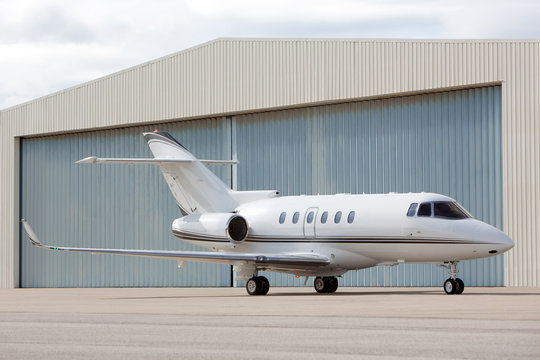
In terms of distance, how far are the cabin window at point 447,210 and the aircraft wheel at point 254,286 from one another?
5292 mm

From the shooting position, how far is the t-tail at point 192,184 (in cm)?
2906

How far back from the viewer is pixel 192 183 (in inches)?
1164

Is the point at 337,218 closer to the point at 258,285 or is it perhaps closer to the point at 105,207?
the point at 258,285

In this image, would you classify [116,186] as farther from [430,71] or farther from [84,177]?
[430,71]

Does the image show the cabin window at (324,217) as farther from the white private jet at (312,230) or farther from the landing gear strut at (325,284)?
the landing gear strut at (325,284)

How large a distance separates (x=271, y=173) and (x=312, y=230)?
9.50 m

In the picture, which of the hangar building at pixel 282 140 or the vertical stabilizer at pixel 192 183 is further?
the vertical stabilizer at pixel 192 183

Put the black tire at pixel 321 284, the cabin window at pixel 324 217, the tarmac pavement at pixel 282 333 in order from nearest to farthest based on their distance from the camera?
the tarmac pavement at pixel 282 333 → the cabin window at pixel 324 217 → the black tire at pixel 321 284

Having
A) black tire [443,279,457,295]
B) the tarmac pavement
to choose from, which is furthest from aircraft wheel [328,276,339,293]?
the tarmac pavement

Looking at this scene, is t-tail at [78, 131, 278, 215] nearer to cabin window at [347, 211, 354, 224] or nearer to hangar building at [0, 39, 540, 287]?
cabin window at [347, 211, 354, 224]

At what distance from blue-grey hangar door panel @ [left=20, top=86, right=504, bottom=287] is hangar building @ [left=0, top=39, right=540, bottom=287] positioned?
2.1 inches

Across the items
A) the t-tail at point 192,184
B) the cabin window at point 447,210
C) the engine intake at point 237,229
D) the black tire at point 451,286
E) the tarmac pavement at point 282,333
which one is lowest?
the black tire at point 451,286

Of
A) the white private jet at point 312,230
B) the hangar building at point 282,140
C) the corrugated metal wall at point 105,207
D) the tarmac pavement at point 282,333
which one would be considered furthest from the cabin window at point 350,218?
the corrugated metal wall at point 105,207

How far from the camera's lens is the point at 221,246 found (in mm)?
27375
